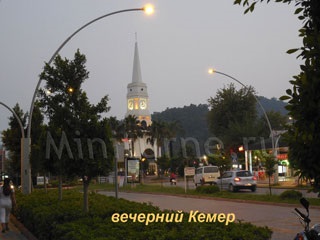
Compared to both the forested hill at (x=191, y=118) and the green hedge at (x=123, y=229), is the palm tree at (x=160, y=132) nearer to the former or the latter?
the forested hill at (x=191, y=118)

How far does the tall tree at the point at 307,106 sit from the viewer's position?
12.3ft

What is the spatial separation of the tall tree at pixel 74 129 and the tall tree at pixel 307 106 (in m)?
8.81

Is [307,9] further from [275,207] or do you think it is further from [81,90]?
[275,207]

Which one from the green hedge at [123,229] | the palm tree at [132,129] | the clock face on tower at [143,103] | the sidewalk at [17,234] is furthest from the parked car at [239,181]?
the clock face on tower at [143,103]

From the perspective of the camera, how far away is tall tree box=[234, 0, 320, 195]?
3758mm

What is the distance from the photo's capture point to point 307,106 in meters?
3.80

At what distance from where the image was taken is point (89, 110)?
43.1 ft

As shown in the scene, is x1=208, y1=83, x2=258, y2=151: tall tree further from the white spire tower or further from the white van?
the white spire tower

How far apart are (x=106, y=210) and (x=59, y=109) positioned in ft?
10.5

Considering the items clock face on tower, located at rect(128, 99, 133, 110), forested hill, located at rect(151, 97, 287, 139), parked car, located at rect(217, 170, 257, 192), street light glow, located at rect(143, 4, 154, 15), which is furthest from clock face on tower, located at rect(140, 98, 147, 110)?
street light glow, located at rect(143, 4, 154, 15)

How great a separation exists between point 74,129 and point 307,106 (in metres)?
9.78

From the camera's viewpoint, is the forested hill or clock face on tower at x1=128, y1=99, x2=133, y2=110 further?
the forested hill

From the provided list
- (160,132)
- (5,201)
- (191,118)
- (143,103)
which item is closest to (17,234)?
(5,201)

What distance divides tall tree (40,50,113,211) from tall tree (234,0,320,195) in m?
8.81
